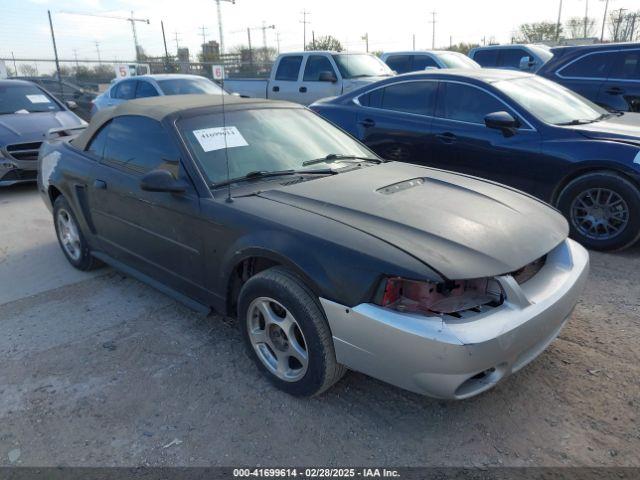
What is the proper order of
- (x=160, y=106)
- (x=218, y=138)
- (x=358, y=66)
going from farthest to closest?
(x=358, y=66) → (x=160, y=106) → (x=218, y=138)

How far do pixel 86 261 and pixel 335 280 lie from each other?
3.07 meters

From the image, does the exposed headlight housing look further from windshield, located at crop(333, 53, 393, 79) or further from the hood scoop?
windshield, located at crop(333, 53, 393, 79)

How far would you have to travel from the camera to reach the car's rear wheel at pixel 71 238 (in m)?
4.47

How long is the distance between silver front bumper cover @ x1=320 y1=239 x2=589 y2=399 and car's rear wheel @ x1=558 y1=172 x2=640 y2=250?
2.55m

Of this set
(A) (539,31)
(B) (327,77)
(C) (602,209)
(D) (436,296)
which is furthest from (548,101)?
(A) (539,31)

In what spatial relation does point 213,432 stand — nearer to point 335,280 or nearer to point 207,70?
point 335,280

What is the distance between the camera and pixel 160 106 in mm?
3613

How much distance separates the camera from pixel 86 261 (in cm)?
450

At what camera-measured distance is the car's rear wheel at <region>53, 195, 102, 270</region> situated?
14.7 ft

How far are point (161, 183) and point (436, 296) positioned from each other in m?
1.74

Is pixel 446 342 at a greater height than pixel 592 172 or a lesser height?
lesser

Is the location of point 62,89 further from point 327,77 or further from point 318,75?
point 327,77

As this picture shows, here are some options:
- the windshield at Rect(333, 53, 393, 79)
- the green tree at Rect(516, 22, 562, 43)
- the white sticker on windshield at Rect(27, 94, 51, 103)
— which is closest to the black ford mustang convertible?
the white sticker on windshield at Rect(27, 94, 51, 103)

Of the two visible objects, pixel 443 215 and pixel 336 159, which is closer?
pixel 443 215
